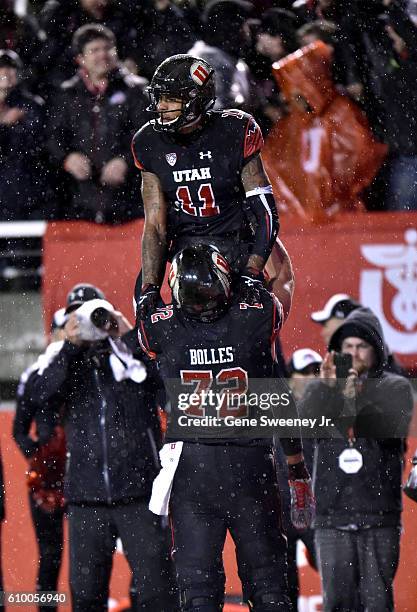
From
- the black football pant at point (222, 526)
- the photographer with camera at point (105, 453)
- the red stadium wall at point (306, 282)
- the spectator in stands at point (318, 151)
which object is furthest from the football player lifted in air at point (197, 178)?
the spectator in stands at point (318, 151)

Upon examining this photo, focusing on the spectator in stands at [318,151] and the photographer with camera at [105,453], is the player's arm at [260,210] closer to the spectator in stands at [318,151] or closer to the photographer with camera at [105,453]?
the photographer with camera at [105,453]

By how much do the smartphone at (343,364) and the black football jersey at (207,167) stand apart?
891 mm

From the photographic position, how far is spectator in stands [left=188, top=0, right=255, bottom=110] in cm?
643

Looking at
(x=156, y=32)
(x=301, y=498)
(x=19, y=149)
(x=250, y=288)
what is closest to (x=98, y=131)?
(x=19, y=149)

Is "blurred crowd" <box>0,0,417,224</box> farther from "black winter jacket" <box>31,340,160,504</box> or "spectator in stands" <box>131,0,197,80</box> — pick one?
"black winter jacket" <box>31,340,160,504</box>

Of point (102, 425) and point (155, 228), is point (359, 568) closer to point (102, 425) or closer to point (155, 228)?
point (102, 425)

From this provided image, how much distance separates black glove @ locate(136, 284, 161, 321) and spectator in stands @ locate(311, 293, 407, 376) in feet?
3.74

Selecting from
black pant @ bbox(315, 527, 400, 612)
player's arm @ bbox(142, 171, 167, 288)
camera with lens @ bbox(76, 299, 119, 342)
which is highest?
player's arm @ bbox(142, 171, 167, 288)

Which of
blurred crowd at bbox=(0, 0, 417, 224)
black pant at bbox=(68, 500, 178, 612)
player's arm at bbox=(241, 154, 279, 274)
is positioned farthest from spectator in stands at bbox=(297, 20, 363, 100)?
black pant at bbox=(68, 500, 178, 612)

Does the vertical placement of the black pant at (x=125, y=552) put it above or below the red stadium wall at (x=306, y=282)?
below

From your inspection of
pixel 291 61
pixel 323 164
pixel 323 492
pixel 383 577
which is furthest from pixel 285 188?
pixel 383 577

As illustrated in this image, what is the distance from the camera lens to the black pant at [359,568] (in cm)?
550

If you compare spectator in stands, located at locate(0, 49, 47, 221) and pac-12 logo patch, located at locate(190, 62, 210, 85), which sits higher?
spectator in stands, located at locate(0, 49, 47, 221)

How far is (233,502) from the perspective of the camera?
4.67 metres
